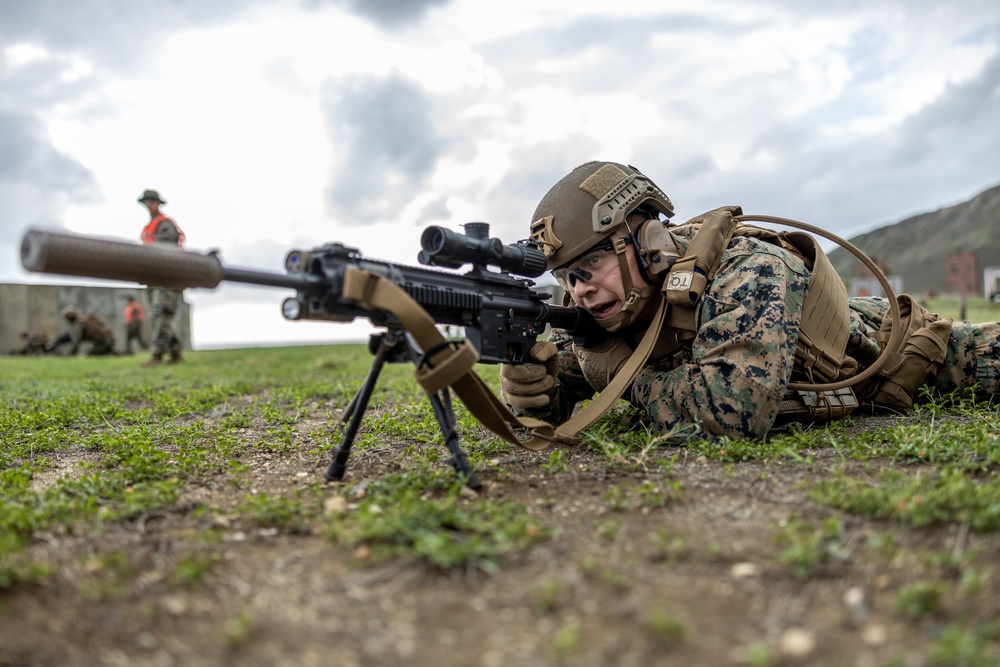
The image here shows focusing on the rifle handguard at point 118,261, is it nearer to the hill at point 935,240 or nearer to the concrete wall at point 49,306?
the concrete wall at point 49,306

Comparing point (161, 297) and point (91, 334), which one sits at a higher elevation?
point (161, 297)

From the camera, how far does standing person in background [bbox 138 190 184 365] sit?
45.4 ft

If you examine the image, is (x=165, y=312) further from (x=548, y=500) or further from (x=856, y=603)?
(x=856, y=603)

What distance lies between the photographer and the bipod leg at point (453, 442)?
125 inches

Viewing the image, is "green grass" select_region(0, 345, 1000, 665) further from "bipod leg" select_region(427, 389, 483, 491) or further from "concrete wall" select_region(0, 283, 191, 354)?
"concrete wall" select_region(0, 283, 191, 354)

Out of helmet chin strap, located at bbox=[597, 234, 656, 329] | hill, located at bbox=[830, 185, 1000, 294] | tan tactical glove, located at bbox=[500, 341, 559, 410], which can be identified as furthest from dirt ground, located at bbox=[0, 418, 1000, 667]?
hill, located at bbox=[830, 185, 1000, 294]

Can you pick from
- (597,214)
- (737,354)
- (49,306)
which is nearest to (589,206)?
(597,214)

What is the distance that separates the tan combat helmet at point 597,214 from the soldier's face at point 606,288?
33 mm

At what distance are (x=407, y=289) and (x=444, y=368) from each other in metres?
0.42

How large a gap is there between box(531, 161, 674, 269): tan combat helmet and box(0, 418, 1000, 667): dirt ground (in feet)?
6.95

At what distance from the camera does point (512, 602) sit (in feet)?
6.81

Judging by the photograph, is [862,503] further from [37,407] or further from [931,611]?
[37,407]

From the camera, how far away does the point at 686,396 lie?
13.4 ft

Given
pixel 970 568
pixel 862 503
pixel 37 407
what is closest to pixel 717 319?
pixel 862 503
